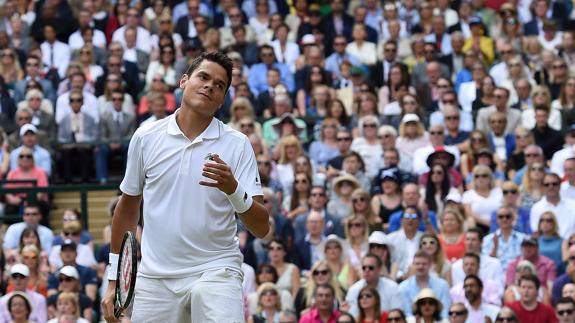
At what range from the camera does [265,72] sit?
19203mm

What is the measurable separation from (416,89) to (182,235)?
36.6ft

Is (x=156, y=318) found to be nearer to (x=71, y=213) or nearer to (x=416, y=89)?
(x=71, y=213)

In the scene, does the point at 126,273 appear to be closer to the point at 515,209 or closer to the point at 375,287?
the point at 375,287

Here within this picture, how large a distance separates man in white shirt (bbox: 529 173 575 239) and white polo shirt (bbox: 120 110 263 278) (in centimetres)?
783

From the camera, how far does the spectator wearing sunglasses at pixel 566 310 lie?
1320 cm

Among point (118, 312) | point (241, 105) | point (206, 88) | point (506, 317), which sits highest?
point (241, 105)

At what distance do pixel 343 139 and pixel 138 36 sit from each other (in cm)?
473

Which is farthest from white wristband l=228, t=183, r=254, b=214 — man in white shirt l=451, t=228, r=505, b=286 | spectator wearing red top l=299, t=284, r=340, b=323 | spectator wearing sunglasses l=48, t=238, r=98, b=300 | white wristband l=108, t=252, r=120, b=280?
spectator wearing sunglasses l=48, t=238, r=98, b=300

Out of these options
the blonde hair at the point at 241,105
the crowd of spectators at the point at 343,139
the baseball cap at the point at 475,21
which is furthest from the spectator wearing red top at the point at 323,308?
the baseball cap at the point at 475,21

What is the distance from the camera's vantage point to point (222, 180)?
23.9 feet

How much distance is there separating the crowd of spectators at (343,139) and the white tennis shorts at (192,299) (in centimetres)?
548

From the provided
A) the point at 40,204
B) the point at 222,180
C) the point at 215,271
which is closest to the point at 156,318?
the point at 215,271

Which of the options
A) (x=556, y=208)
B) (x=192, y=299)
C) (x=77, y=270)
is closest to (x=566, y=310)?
(x=556, y=208)

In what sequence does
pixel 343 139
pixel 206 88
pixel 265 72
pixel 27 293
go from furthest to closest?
pixel 265 72 < pixel 343 139 < pixel 27 293 < pixel 206 88
